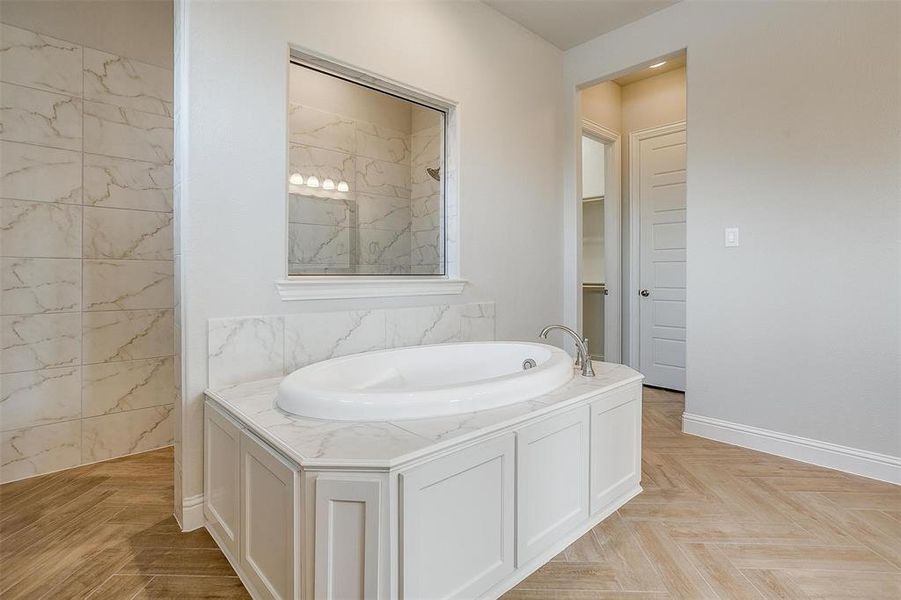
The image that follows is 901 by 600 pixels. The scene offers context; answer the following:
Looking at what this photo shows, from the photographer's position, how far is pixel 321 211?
2266mm

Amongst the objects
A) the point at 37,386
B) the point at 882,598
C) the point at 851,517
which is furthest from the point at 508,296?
the point at 37,386

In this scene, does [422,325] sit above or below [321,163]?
below

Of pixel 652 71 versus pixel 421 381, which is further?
pixel 652 71

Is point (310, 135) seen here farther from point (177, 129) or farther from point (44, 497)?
point (44, 497)

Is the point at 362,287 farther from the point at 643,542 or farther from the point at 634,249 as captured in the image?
the point at 634,249

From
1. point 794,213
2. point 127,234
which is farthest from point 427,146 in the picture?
point 794,213

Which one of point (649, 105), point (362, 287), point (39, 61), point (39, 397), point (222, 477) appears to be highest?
point (649, 105)

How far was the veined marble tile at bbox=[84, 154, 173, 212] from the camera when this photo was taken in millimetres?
2377

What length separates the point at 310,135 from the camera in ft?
7.27

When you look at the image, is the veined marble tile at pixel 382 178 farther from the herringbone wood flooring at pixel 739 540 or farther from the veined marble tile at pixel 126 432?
the herringbone wood flooring at pixel 739 540

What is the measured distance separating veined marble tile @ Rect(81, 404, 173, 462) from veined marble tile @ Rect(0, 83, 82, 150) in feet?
4.60

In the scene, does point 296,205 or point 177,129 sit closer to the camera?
point 177,129

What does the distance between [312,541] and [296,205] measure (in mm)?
1513

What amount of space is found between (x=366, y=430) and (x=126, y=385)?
6.45 ft
